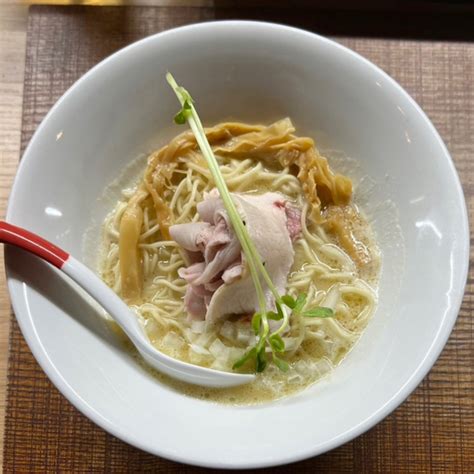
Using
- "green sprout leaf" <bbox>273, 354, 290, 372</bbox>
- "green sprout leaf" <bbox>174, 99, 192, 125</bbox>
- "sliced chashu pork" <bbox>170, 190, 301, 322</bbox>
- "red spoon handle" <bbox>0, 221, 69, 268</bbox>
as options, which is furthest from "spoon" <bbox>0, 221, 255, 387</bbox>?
"green sprout leaf" <bbox>174, 99, 192, 125</bbox>

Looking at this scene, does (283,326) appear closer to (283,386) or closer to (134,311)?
(283,386)

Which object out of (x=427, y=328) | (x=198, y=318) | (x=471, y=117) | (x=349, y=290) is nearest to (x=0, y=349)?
(x=198, y=318)

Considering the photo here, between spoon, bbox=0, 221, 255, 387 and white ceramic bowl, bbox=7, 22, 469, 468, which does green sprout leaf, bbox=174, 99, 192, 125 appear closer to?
white ceramic bowl, bbox=7, 22, 469, 468

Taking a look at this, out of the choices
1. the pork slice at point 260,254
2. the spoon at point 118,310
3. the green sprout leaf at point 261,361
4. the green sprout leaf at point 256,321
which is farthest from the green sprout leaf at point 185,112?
the green sprout leaf at point 261,361

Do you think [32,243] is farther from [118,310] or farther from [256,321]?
[256,321]

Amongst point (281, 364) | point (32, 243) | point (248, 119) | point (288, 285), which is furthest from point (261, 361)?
point (248, 119)

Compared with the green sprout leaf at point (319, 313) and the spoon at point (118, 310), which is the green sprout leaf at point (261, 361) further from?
the green sprout leaf at point (319, 313)
